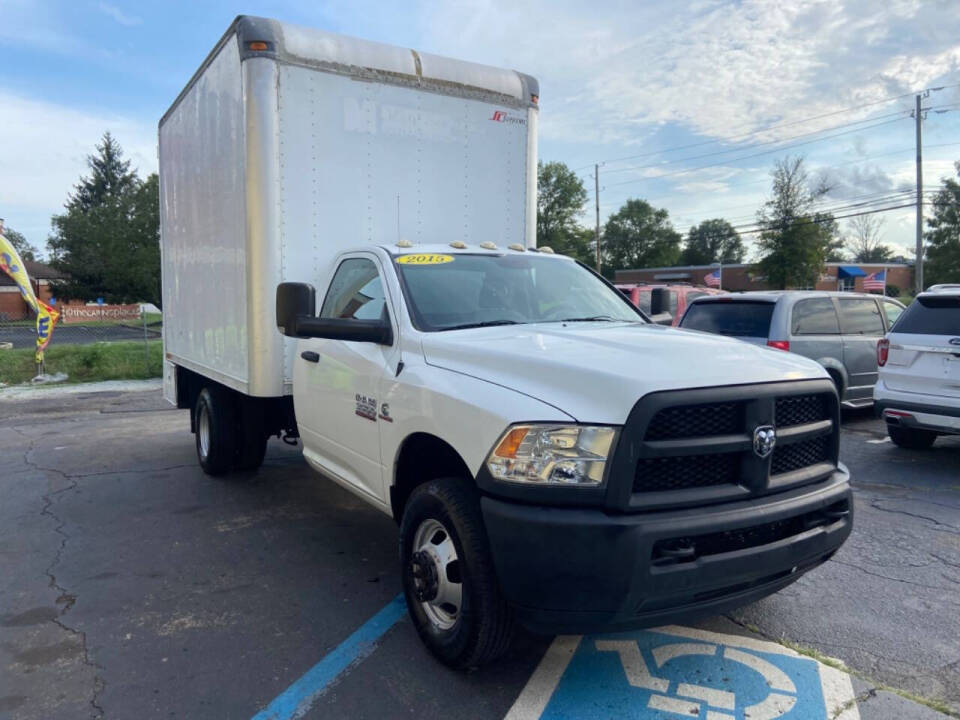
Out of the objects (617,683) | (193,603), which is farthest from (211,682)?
(617,683)

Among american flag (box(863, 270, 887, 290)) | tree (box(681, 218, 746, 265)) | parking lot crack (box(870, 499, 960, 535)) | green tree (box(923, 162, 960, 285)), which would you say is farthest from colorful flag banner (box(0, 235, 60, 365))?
tree (box(681, 218, 746, 265))

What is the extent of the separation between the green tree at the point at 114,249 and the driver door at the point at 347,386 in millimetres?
45283

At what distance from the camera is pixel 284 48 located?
488cm

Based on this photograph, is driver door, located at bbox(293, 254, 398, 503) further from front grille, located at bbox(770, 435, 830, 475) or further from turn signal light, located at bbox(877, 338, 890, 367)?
turn signal light, located at bbox(877, 338, 890, 367)

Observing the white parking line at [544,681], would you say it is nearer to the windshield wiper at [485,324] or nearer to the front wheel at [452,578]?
the front wheel at [452,578]

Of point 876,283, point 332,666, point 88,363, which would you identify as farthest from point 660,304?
point 876,283

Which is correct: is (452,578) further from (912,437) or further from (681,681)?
(912,437)

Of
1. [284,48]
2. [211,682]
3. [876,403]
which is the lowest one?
[211,682]

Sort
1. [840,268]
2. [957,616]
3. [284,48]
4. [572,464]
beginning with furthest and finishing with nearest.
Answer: [840,268] < [284,48] < [957,616] < [572,464]

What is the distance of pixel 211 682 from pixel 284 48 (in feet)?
13.2

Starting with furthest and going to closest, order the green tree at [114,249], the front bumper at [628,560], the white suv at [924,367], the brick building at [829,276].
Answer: the brick building at [829,276]
the green tree at [114,249]
the white suv at [924,367]
the front bumper at [628,560]

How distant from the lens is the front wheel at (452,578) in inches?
113

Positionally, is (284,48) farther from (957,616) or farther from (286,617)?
(957,616)

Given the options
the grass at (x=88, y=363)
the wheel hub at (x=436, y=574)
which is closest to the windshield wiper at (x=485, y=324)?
the wheel hub at (x=436, y=574)
